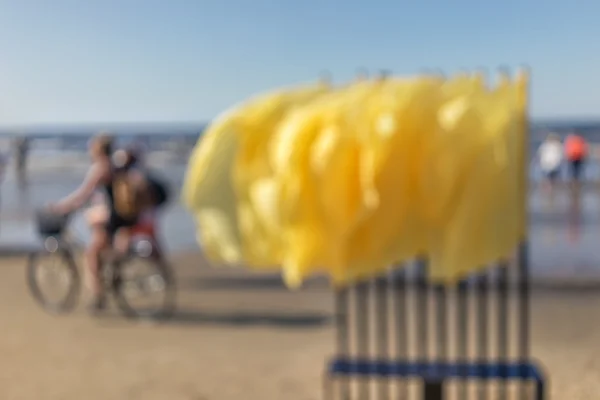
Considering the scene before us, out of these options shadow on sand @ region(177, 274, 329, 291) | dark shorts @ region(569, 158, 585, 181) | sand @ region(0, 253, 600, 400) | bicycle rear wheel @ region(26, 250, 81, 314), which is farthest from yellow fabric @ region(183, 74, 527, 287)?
dark shorts @ region(569, 158, 585, 181)

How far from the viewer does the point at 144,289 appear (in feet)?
20.8

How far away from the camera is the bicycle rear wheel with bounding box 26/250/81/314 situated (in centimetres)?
645

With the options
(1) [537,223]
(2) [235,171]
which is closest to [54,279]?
(2) [235,171]

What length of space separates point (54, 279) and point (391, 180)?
5.84 m

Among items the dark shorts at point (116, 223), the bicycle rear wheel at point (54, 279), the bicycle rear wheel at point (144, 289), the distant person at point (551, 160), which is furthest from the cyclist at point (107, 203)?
the distant person at point (551, 160)

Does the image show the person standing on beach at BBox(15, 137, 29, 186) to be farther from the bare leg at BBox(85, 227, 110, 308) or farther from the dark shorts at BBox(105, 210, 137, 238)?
the dark shorts at BBox(105, 210, 137, 238)

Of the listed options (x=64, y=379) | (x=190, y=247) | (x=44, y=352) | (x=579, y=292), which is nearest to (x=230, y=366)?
(x=64, y=379)

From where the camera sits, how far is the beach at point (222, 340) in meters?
4.34

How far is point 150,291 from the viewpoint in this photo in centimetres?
630

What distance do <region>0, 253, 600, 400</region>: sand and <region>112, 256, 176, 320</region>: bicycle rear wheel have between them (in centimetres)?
16

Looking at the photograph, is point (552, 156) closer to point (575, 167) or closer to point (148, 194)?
point (575, 167)

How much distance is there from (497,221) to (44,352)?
14.4 ft

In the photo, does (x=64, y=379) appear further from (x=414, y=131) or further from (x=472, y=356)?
(x=414, y=131)

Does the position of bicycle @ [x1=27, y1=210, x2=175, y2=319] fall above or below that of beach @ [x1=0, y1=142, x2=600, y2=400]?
above
